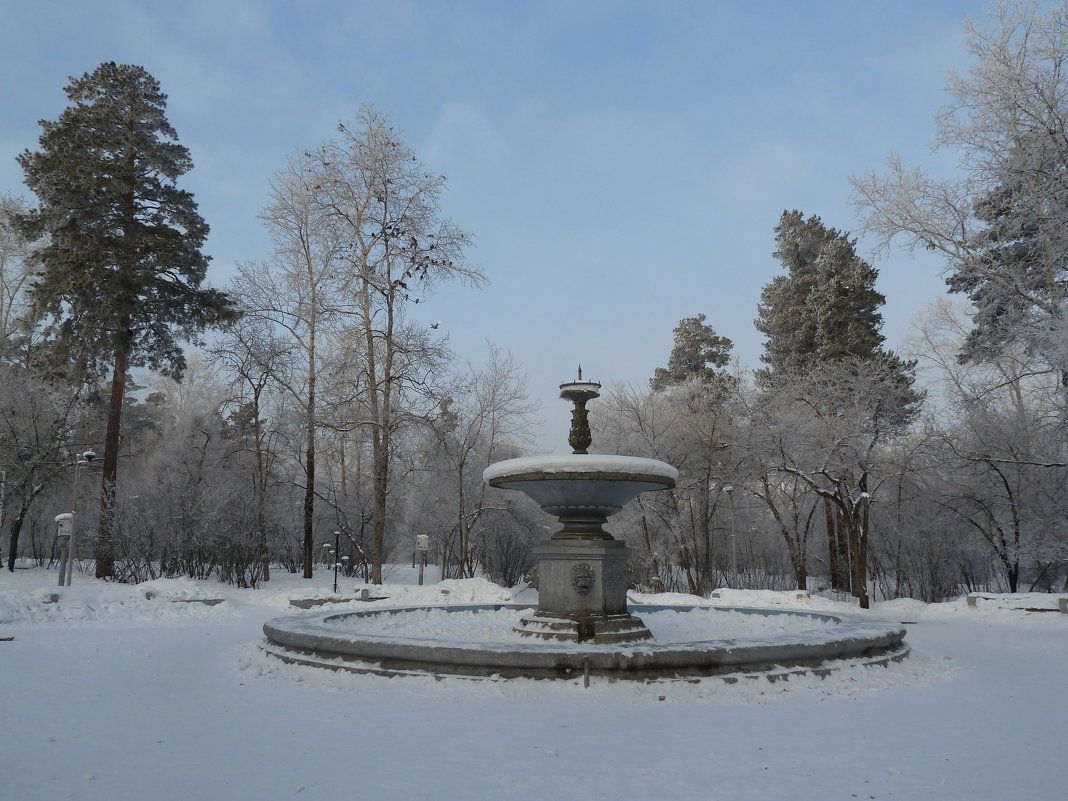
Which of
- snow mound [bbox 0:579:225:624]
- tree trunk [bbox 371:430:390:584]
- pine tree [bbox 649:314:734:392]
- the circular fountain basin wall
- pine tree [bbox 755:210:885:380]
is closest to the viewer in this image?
the circular fountain basin wall

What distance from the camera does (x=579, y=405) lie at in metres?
9.25

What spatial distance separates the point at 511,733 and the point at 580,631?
299 centimetres

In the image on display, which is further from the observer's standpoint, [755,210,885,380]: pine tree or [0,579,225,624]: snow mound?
[755,210,885,380]: pine tree

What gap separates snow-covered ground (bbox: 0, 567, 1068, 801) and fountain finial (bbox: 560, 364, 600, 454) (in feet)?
11.7

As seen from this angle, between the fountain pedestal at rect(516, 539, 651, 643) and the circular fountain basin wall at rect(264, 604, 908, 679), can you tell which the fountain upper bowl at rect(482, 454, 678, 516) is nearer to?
the fountain pedestal at rect(516, 539, 651, 643)

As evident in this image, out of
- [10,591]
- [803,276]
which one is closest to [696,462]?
[803,276]

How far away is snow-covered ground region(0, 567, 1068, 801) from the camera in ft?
12.7

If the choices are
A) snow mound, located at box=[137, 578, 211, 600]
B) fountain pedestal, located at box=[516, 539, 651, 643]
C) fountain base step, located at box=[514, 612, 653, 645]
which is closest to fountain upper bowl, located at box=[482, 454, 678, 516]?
fountain pedestal, located at box=[516, 539, 651, 643]

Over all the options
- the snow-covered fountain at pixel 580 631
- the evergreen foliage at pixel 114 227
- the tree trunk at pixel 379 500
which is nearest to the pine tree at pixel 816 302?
the tree trunk at pixel 379 500

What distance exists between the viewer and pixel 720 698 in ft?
20.0

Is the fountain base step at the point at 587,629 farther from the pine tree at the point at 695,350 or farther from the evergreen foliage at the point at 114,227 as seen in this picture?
the pine tree at the point at 695,350

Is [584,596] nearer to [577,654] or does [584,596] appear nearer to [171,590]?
[577,654]

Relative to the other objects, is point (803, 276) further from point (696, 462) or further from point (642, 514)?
point (642, 514)

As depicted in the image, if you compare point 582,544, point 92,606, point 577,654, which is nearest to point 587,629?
point 582,544
